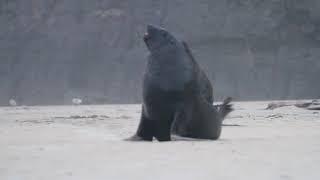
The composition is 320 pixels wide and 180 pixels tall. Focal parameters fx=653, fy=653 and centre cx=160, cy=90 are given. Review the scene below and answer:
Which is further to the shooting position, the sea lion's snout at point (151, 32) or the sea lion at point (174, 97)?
the sea lion's snout at point (151, 32)

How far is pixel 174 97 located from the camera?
7.81 meters

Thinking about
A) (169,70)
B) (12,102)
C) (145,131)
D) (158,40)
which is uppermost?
(158,40)

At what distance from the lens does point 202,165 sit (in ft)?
15.4

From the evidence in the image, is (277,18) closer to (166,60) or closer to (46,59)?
(46,59)

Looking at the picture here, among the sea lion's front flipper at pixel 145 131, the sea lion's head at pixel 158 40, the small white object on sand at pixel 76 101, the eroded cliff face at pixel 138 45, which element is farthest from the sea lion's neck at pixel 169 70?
the eroded cliff face at pixel 138 45

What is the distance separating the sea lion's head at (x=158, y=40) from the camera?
831cm

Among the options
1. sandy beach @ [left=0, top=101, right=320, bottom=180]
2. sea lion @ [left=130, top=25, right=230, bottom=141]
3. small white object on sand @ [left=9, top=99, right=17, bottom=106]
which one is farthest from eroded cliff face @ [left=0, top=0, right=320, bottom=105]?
sandy beach @ [left=0, top=101, right=320, bottom=180]

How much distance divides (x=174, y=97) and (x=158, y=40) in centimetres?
94

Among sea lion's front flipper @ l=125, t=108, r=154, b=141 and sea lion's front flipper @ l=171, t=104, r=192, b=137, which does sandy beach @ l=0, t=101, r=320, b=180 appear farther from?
sea lion's front flipper @ l=125, t=108, r=154, b=141

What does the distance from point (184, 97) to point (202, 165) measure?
3.15m

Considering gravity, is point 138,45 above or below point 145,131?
below

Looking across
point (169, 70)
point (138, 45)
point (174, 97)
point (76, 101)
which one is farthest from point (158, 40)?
point (138, 45)

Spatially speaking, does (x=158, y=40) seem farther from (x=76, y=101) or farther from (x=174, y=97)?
(x=76, y=101)

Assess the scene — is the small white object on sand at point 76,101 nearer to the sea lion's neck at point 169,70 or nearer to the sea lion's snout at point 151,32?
the sea lion's snout at point 151,32
